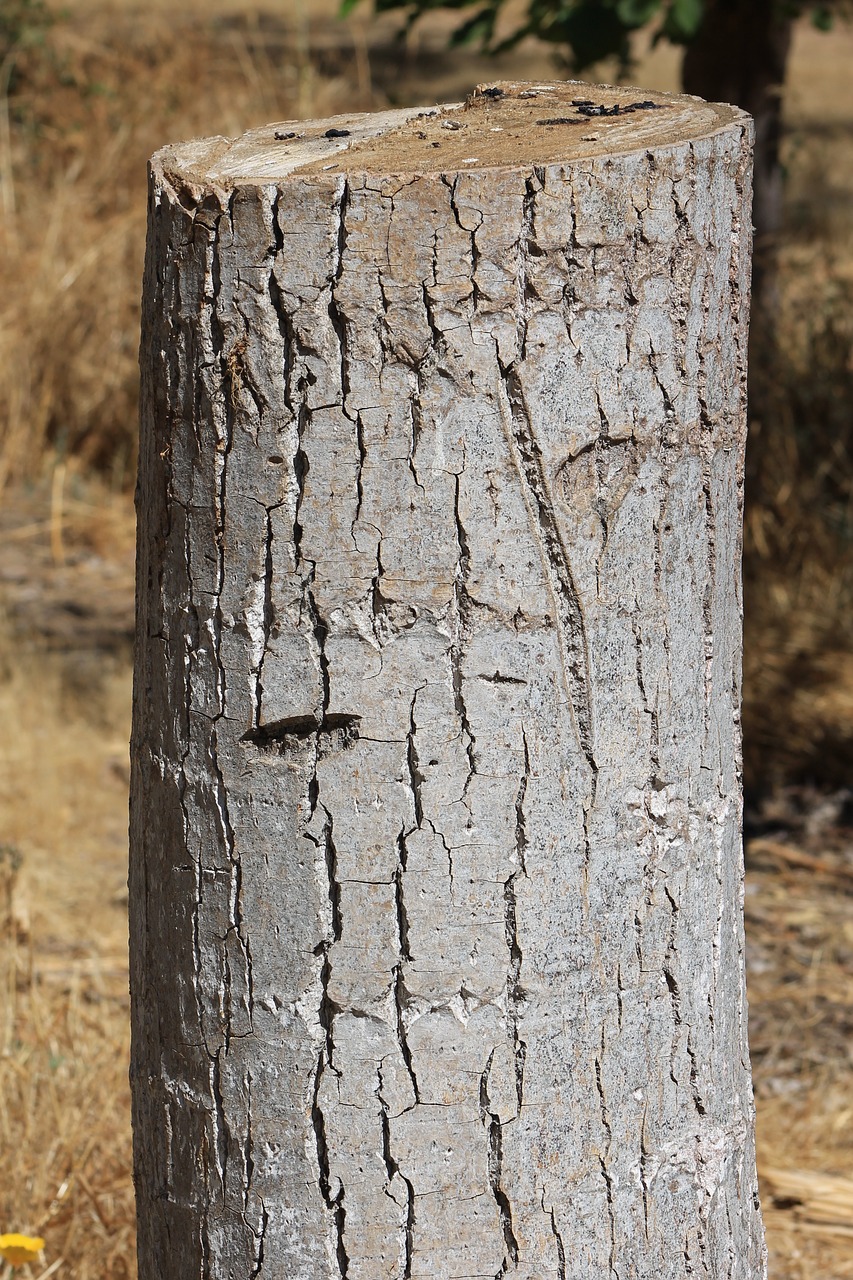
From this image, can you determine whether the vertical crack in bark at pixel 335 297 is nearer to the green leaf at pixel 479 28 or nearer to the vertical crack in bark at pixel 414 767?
the vertical crack in bark at pixel 414 767

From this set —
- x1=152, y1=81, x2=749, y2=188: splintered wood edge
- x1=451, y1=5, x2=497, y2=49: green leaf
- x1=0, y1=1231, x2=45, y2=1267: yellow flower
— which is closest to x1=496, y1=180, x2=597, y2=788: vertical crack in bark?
x1=152, y1=81, x2=749, y2=188: splintered wood edge

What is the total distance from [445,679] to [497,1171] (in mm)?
420

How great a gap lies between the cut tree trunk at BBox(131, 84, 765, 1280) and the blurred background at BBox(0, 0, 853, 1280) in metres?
0.96

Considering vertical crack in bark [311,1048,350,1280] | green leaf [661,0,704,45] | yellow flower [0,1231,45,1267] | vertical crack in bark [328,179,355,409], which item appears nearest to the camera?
vertical crack in bark [328,179,355,409]

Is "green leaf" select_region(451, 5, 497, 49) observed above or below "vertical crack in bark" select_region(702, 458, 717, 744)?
above

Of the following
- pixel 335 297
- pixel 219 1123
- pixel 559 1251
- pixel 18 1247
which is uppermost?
pixel 335 297

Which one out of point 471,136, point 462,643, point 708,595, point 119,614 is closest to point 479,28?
point 119,614

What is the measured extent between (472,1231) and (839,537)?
11.0 ft

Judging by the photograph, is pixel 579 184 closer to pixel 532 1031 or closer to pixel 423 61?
pixel 532 1031

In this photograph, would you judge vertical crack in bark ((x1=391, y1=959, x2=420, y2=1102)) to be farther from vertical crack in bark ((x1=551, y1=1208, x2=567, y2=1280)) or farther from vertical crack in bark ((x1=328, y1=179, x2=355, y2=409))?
vertical crack in bark ((x1=328, y1=179, x2=355, y2=409))

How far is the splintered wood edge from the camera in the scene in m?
1.14

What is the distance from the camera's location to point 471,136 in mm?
1245

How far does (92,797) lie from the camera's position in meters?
4.19

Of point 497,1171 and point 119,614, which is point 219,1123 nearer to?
point 497,1171
